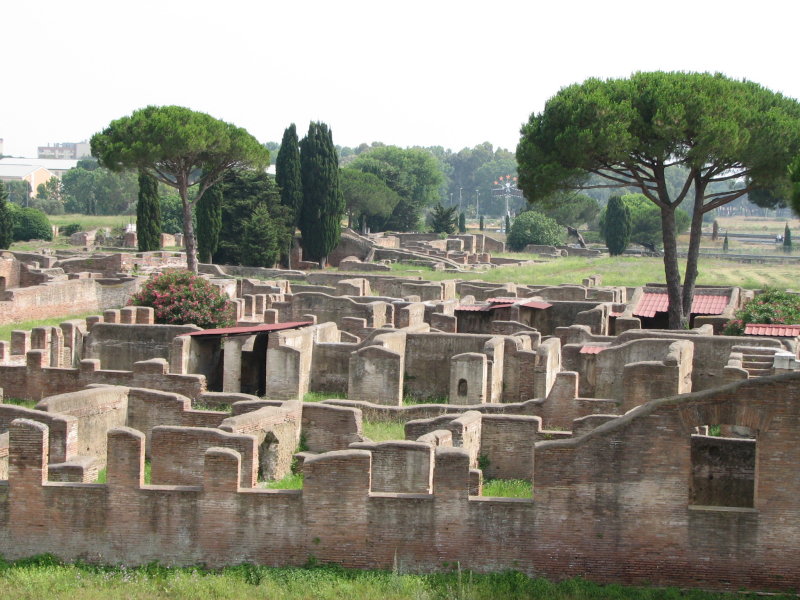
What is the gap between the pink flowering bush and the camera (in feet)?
105

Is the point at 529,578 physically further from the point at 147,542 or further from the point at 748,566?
the point at 147,542

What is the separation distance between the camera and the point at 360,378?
1006 inches

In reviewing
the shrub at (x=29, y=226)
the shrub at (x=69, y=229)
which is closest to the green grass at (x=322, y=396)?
the shrub at (x=29, y=226)

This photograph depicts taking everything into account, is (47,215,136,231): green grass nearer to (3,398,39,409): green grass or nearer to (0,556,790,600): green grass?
(3,398,39,409): green grass

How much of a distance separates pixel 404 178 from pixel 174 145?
48.7 m

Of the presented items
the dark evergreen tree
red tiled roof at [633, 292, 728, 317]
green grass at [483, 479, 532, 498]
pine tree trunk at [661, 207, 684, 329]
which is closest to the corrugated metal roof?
green grass at [483, 479, 532, 498]

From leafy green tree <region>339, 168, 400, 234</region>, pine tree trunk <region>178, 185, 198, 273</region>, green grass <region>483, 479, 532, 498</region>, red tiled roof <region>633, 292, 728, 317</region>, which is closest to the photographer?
green grass <region>483, 479, 532, 498</region>

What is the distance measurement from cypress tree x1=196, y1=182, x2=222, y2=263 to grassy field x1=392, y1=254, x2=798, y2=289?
7870mm

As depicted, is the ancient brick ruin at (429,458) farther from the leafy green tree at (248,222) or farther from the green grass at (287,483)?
the leafy green tree at (248,222)

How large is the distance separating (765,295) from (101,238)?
43.1 metres

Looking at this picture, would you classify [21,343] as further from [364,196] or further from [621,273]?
[364,196]

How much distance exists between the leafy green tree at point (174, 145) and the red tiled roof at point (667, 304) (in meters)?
17.1

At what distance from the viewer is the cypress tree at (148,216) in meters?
54.7

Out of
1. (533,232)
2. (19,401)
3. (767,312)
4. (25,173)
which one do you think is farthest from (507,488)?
(25,173)
